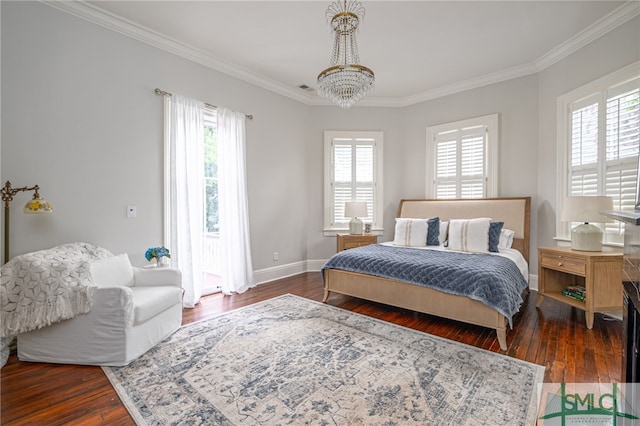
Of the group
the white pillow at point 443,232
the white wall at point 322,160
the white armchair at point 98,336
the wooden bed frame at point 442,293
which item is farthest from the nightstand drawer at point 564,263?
the white armchair at point 98,336

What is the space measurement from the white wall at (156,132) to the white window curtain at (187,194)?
0.58 feet

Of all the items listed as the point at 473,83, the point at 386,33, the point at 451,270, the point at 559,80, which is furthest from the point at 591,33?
the point at 451,270

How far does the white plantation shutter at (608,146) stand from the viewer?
2949 mm

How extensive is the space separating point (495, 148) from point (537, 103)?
30.0 inches

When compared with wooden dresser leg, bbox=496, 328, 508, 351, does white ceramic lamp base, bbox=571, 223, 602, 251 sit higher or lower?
higher

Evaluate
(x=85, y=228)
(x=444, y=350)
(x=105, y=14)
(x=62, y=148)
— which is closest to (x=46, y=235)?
(x=85, y=228)

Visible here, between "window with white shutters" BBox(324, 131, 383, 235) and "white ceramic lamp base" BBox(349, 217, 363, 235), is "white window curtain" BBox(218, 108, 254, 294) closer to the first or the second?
"window with white shutters" BBox(324, 131, 383, 235)

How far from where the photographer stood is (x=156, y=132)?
3395mm

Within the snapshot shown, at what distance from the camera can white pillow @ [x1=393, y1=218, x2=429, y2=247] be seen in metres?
4.19

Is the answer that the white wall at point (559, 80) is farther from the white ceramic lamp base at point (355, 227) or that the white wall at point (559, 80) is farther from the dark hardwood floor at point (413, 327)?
the white ceramic lamp base at point (355, 227)

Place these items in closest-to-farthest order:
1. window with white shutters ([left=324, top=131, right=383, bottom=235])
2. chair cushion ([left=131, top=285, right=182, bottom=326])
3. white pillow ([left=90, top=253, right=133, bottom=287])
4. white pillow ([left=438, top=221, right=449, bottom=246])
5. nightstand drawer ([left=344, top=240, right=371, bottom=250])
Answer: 1. chair cushion ([left=131, top=285, right=182, bottom=326])
2. white pillow ([left=90, top=253, right=133, bottom=287])
3. white pillow ([left=438, top=221, right=449, bottom=246])
4. nightstand drawer ([left=344, top=240, right=371, bottom=250])
5. window with white shutters ([left=324, top=131, right=383, bottom=235])

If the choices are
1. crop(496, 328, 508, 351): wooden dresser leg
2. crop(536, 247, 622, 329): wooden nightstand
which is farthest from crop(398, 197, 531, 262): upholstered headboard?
crop(496, 328, 508, 351): wooden dresser leg

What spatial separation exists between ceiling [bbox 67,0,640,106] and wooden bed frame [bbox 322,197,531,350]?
194cm

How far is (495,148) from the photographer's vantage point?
446 centimetres
